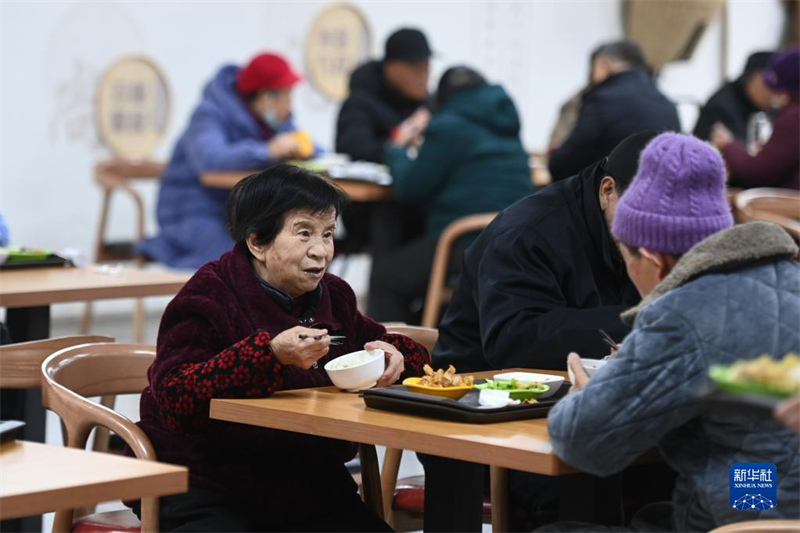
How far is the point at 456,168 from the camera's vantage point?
205 inches

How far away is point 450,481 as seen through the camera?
2.05m

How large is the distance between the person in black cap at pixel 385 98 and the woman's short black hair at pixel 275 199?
12.1ft

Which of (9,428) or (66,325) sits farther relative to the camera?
(66,325)

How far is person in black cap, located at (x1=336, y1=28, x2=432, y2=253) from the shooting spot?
6.16 m

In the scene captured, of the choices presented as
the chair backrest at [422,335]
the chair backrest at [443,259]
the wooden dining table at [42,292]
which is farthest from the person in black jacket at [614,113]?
the chair backrest at [422,335]

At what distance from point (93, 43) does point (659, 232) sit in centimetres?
508

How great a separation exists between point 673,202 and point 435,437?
0.49 m

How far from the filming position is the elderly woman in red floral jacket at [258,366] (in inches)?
86.1

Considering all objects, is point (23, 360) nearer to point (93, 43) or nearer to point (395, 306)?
point (395, 306)

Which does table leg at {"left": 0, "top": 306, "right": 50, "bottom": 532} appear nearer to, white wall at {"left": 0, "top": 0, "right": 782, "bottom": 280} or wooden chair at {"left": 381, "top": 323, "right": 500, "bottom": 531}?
wooden chair at {"left": 381, "top": 323, "right": 500, "bottom": 531}

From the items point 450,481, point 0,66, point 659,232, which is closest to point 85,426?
point 450,481

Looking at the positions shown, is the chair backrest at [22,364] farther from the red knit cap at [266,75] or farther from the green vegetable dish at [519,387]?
the red knit cap at [266,75]

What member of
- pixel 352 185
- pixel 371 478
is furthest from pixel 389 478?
pixel 352 185

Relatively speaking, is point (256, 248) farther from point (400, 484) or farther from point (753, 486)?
point (753, 486)
